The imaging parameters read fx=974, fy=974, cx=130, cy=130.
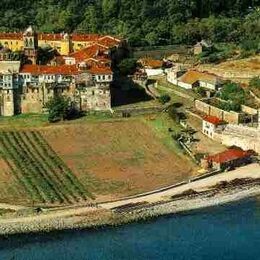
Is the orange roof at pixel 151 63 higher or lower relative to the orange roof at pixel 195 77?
lower


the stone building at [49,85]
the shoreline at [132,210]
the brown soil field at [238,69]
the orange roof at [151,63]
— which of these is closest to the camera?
the shoreline at [132,210]

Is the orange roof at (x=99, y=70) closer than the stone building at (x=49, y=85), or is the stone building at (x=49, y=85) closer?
the stone building at (x=49, y=85)

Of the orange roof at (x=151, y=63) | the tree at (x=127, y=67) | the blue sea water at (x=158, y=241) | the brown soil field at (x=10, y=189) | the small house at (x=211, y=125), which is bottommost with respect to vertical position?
the blue sea water at (x=158, y=241)

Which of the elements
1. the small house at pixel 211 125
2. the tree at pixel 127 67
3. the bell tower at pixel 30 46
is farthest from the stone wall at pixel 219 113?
the bell tower at pixel 30 46

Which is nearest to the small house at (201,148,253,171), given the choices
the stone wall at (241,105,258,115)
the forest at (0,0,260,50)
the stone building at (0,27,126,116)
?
the stone wall at (241,105,258,115)

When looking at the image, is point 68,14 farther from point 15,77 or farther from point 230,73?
point 15,77

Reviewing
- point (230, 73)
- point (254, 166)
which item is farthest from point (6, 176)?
point (230, 73)

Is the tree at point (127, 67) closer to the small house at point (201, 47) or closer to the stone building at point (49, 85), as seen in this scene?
the stone building at point (49, 85)
